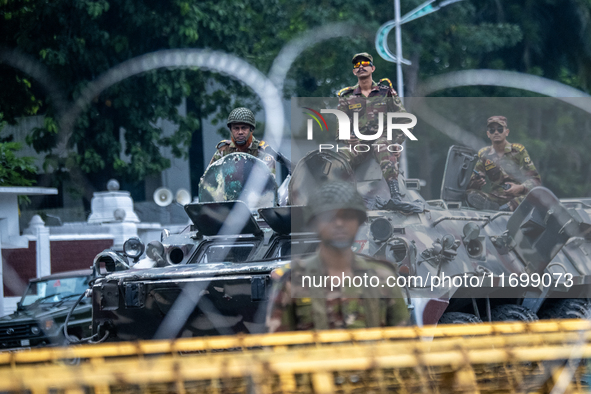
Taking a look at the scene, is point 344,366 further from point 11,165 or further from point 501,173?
point 11,165

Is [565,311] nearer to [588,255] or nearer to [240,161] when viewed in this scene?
[588,255]

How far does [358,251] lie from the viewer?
21.2 ft

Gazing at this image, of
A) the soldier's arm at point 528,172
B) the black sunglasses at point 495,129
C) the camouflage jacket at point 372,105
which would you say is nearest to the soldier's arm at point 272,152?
the camouflage jacket at point 372,105

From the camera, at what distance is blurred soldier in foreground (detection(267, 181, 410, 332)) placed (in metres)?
3.50

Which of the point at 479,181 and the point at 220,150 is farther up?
the point at 220,150

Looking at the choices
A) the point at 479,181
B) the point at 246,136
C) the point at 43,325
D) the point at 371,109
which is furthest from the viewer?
the point at 43,325

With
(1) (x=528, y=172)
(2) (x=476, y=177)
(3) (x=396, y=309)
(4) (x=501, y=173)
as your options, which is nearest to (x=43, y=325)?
(2) (x=476, y=177)

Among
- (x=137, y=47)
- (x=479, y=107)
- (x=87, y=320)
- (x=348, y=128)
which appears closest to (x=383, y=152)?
(x=348, y=128)

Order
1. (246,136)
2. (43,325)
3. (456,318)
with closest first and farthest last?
(456,318), (246,136), (43,325)

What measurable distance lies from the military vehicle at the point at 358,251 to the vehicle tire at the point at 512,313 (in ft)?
0.04

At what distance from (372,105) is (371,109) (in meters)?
0.04

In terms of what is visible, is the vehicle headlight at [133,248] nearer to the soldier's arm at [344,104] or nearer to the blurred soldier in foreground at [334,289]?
the soldier's arm at [344,104]

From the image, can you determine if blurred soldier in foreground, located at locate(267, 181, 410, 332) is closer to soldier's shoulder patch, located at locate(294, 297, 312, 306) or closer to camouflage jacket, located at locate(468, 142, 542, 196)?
soldier's shoulder patch, located at locate(294, 297, 312, 306)

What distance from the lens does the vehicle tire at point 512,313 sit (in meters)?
7.14
